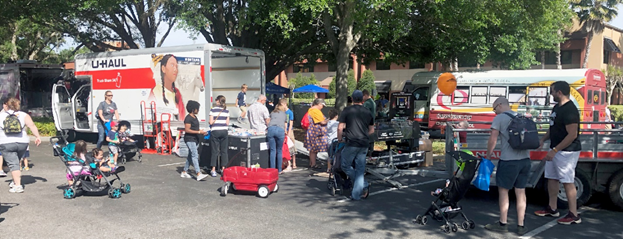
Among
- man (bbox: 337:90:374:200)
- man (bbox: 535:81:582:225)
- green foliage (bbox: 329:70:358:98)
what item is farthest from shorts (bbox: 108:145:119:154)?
green foliage (bbox: 329:70:358:98)

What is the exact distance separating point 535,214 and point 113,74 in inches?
461

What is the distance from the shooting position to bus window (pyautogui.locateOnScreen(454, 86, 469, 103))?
18.1m

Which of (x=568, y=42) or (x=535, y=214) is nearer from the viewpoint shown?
(x=535, y=214)

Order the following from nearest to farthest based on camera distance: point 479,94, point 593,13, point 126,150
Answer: point 126,150 → point 479,94 → point 593,13

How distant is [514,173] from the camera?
5.59m

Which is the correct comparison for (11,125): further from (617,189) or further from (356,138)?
(617,189)

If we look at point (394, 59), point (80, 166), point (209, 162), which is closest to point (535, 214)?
point (209, 162)

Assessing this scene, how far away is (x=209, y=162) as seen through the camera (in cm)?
989

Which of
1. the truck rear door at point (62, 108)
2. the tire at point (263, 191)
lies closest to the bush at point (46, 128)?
the truck rear door at point (62, 108)

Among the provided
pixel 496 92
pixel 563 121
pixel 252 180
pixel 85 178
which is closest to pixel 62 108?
pixel 85 178

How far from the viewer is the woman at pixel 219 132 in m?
9.22

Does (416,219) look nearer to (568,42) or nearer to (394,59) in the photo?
(394,59)

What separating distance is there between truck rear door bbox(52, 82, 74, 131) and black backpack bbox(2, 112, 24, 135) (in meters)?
7.77

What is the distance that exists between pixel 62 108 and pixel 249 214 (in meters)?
11.3
